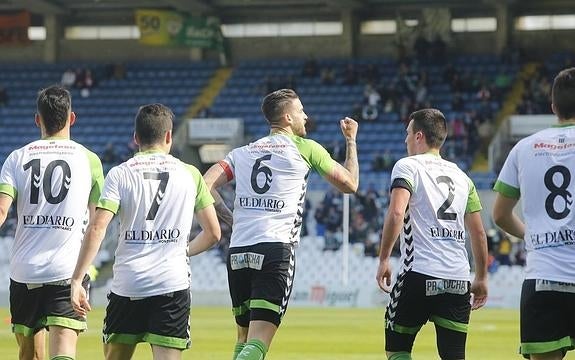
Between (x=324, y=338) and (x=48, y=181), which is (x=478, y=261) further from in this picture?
(x=324, y=338)

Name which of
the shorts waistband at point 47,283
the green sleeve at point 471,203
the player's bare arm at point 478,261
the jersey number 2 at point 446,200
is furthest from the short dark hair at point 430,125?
the shorts waistband at point 47,283

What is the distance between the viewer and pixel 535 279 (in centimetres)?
756

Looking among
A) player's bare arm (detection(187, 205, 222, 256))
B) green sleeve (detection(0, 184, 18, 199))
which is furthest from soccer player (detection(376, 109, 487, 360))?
green sleeve (detection(0, 184, 18, 199))

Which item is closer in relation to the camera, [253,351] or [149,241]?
[149,241]

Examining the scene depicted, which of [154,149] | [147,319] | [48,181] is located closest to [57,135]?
[48,181]

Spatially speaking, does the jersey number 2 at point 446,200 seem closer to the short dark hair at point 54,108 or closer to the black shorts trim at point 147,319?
the black shorts trim at point 147,319

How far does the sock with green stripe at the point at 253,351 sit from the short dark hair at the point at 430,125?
186 centimetres

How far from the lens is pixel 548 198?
758cm

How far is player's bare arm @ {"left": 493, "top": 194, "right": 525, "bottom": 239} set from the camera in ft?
25.6

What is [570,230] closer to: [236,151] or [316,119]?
[236,151]

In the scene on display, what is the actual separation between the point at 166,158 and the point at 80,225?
0.97 metres

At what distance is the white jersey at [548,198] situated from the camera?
754 cm

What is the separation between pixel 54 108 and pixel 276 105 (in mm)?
1851

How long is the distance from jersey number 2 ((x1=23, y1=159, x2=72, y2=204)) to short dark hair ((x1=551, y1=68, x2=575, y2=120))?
324 cm
